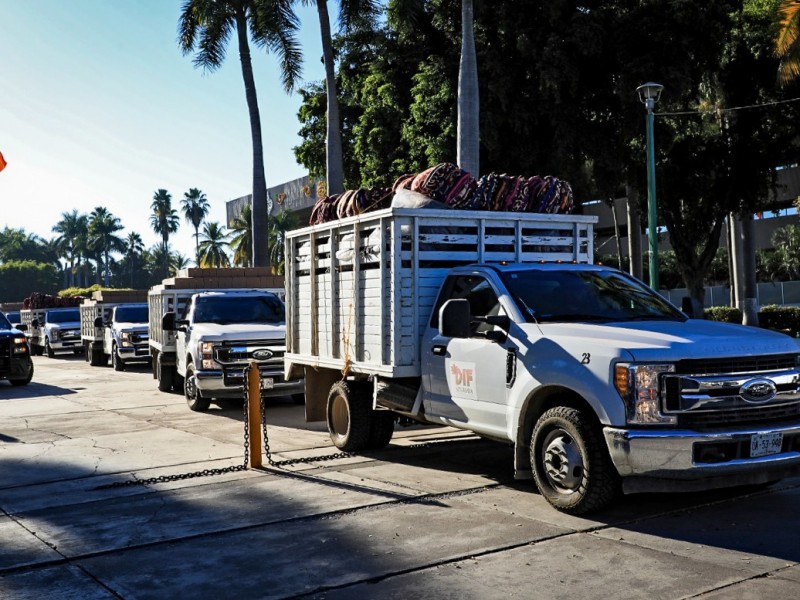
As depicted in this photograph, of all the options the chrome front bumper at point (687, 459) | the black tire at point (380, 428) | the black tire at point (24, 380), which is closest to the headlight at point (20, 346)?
the black tire at point (24, 380)

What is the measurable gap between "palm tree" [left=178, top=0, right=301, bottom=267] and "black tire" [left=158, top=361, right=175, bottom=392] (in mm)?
12169

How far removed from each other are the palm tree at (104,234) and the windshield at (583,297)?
11763 cm

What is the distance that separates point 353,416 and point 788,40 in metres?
17.9

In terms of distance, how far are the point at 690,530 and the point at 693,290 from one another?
25100 millimetres

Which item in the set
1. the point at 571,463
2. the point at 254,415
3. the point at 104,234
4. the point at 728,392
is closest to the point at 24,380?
the point at 254,415

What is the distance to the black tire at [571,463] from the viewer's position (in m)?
6.44

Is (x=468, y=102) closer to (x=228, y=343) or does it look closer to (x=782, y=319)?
(x=228, y=343)

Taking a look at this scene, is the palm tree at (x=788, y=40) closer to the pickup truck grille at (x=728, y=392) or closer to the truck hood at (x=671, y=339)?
the truck hood at (x=671, y=339)

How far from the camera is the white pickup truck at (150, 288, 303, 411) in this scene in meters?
13.5

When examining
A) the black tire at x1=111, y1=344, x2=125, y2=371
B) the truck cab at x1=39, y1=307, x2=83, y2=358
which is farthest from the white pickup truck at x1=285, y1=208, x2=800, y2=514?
the truck cab at x1=39, y1=307, x2=83, y2=358

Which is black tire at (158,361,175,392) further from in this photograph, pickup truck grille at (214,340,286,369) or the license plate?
the license plate

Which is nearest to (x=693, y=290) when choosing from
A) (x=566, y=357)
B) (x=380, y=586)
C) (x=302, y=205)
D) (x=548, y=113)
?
(x=548, y=113)

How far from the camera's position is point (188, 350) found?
46.5 feet

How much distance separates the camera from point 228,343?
531 inches
